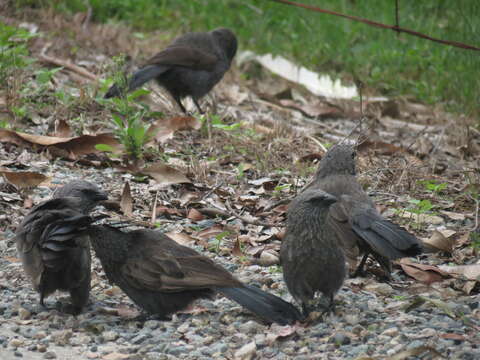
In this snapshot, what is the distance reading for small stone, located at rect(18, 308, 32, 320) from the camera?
4248mm

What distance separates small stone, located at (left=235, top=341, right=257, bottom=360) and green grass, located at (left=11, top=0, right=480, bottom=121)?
5.92 meters

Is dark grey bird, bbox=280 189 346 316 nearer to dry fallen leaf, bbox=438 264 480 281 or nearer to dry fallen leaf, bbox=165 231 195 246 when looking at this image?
dry fallen leaf, bbox=438 264 480 281

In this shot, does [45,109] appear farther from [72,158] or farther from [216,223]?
[216,223]

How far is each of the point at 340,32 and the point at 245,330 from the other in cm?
788

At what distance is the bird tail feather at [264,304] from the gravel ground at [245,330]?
71 millimetres

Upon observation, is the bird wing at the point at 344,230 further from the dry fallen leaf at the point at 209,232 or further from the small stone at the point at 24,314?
the small stone at the point at 24,314

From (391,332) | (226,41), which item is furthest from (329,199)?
(226,41)

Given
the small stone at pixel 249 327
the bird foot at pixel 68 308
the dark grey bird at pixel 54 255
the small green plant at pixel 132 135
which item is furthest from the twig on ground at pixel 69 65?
the small stone at pixel 249 327

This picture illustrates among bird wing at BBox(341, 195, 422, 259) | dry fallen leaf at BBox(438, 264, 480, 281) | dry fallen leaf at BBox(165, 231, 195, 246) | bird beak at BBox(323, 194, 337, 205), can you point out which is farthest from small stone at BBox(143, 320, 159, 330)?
dry fallen leaf at BBox(438, 264, 480, 281)

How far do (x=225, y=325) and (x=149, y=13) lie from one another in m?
8.30

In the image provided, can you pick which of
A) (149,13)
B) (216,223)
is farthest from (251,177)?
(149,13)

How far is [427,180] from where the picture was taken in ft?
21.2

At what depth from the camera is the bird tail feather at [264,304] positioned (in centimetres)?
402

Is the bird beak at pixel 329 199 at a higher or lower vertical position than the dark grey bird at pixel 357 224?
higher
